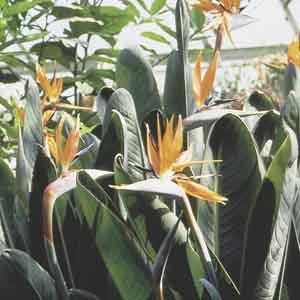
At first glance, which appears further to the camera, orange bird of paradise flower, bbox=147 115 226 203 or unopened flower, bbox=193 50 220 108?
unopened flower, bbox=193 50 220 108

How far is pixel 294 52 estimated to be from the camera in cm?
78

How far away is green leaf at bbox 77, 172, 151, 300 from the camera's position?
553 millimetres

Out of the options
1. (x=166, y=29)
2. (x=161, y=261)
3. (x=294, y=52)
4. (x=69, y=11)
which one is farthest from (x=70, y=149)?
(x=166, y=29)

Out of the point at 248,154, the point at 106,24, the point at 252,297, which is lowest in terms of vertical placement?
the point at 252,297

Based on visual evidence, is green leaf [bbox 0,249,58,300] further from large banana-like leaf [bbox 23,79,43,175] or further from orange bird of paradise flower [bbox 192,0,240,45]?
orange bird of paradise flower [bbox 192,0,240,45]

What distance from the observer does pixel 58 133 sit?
65cm

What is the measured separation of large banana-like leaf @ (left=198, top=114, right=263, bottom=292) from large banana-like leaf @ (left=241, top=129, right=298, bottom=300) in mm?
25

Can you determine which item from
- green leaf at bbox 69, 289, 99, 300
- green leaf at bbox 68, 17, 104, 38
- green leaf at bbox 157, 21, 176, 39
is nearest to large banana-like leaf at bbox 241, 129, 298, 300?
green leaf at bbox 69, 289, 99, 300

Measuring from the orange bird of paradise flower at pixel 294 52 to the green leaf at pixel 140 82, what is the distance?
0.48 ft

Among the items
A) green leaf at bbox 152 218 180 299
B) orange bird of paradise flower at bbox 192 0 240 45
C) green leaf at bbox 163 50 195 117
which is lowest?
green leaf at bbox 152 218 180 299

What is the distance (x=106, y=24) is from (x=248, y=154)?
1.14 m

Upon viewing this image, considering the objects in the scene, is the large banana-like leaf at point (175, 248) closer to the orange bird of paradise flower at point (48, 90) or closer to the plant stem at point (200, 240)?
the plant stem at point (200, 240)

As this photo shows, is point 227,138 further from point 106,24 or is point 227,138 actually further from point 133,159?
point 106,24

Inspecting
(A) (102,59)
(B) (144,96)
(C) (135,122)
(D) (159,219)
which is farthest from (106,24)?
(D) (159,219)
